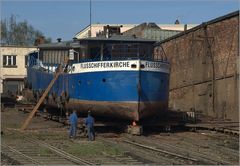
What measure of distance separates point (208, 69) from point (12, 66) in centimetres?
3334

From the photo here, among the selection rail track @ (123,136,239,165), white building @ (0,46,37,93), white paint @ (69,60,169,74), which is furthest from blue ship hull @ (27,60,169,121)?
white building @ (0,46,37,93)

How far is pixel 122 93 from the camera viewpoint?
18.1 metres

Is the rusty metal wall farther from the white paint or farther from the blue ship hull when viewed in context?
the blue ship hull

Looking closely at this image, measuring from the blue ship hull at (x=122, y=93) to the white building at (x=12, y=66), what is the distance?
36.7m

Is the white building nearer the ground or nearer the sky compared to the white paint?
nearer the sky

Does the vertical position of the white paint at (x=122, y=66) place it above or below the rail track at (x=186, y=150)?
above

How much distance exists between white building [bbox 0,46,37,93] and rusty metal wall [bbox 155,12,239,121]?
86.4ft

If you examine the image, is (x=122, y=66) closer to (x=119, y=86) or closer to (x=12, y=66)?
(x=119, y=86)

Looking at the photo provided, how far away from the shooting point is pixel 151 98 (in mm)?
18500

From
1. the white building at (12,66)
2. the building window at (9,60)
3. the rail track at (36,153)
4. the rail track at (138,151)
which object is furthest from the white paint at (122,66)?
the building window at (9,60)

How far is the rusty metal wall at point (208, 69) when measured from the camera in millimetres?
24016

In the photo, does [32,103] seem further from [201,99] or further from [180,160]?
[180,160]

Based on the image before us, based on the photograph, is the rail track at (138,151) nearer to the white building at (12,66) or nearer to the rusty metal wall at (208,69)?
the rusty metal wall at (208,69)

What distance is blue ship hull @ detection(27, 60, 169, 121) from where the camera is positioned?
18031 mm
